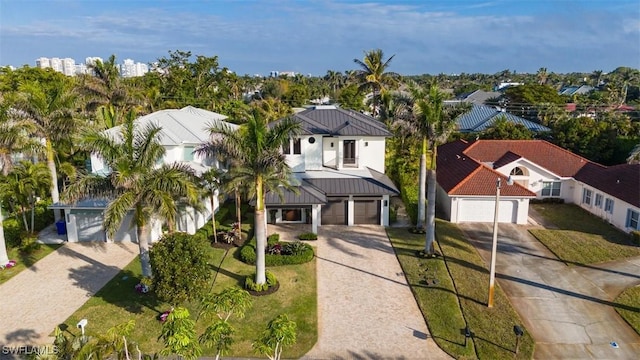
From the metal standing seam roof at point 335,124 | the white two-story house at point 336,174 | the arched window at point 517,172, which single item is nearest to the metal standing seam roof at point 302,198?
the white two-story house at point 336,174

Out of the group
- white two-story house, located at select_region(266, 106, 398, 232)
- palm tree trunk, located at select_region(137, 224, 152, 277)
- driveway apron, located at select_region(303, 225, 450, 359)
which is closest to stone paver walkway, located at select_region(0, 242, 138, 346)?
palm tree trunk, located at select_region(137, 224, 152, 277)

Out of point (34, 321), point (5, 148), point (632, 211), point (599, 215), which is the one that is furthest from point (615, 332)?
point (5, 148)

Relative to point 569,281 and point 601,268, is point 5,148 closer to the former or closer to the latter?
point 569,281

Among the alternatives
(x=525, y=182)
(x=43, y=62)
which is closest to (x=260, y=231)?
(x=525, y=182)

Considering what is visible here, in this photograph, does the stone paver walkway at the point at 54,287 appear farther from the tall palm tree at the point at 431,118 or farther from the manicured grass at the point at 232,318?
the tall palm tree at the point at 431,118

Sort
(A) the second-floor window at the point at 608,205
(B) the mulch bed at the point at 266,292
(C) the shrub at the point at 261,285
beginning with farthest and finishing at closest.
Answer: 1. (A) the second-floor window at the point at 608,205
2. (C) the shrub at the point at 261,285
3. (B) the mulch bed at the point at 266,292

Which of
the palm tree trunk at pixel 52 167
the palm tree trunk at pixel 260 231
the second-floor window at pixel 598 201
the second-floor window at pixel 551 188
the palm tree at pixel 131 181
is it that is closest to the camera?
the palm tree at pixel 131 181

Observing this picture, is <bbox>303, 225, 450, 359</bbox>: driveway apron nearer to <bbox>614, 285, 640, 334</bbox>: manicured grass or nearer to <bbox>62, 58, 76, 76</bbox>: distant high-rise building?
<bbox>614, 285, 640, 334</bbox>: manicured grass
